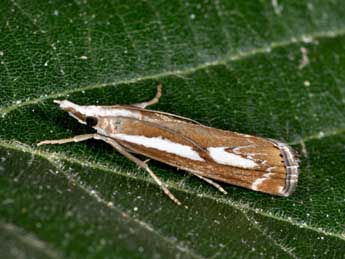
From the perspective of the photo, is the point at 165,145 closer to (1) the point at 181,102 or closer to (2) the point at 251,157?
(1) the point at 181,102

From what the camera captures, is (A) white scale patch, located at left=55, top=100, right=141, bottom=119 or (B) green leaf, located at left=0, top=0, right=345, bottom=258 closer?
(B) green leaf, located at left=0, top=0, right=345, bottom=258

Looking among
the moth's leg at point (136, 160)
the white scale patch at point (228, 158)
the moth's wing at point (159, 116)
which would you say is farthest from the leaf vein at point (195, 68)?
the white scale patch at point (228, 158)

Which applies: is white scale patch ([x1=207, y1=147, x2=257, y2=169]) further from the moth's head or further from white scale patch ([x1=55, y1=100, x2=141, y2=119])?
the moth's head

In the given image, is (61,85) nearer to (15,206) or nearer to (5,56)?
(5,56)

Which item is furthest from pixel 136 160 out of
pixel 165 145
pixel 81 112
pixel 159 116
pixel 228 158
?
pixel 228 158

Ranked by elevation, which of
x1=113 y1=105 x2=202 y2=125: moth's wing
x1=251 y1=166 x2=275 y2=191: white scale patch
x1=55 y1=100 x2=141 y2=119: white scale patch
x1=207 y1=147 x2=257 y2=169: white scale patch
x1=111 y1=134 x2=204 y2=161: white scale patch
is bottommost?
x1=251 y1=166 x2=275 y2=191: white scale patch

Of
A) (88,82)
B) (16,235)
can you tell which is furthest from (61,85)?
(16,235)

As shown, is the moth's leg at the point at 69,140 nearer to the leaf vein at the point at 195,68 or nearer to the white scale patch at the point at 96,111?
the white scale patch at the point at 96,111

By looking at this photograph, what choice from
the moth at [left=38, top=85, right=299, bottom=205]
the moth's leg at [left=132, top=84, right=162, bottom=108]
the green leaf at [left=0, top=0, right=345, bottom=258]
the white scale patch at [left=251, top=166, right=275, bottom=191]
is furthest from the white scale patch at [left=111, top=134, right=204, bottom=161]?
the white scale patch at [left=251, top=166, right=275, bottom=191]

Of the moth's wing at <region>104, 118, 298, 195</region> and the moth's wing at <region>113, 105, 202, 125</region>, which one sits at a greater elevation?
the moth's wing at <region>113, 105, 202, 125</region>
